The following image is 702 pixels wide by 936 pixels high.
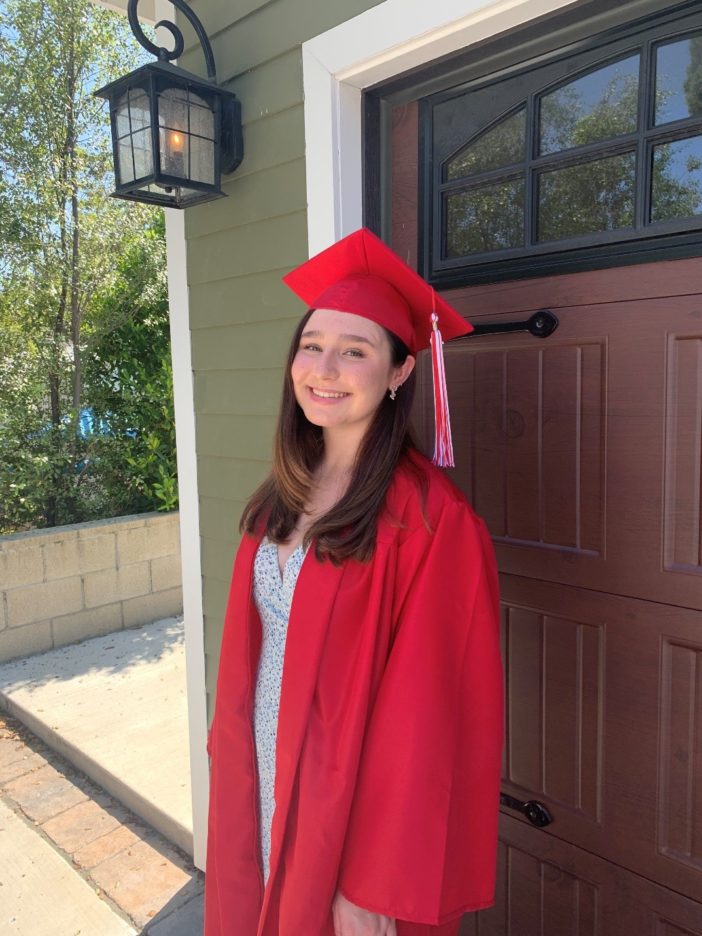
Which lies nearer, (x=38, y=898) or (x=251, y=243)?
(x=251, y=243)

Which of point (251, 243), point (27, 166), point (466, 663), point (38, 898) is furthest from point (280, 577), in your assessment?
point (27, 166)

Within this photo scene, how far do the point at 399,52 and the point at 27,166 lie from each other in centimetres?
457

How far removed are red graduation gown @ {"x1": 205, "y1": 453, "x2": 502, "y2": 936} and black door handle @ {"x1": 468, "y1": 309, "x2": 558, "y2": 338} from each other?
0.55m

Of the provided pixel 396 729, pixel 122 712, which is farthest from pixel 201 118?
pixel 122 712

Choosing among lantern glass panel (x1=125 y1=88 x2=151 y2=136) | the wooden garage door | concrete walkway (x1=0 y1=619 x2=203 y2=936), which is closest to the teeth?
the wooden garage door

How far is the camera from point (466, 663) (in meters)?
1.38

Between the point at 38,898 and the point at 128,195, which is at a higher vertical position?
the point at 128,195

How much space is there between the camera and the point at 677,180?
5.18 ft

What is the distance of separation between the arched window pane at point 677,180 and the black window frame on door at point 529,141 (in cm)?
2

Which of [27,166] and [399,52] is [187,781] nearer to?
[399,52]

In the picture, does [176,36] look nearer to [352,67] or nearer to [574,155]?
[352,67]

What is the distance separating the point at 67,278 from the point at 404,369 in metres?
4.92

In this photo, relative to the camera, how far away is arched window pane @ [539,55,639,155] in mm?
1639

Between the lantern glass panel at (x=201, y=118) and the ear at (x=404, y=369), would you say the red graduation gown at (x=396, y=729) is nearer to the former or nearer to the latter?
the ear at (x=404, y=369)
